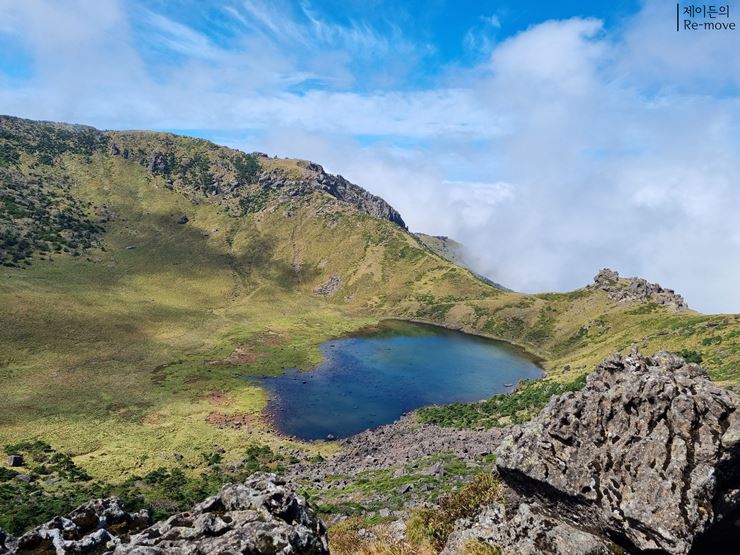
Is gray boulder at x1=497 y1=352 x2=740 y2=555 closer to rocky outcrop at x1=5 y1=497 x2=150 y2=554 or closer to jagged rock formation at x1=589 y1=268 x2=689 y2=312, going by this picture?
rocky outcrop at x1=5 y1=497 x2=150 y2=554

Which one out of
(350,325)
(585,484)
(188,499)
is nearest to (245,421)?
(188,499)

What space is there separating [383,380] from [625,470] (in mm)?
99935

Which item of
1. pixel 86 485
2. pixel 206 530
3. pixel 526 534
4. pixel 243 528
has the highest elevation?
pixel 243 528

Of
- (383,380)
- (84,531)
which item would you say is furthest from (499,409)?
(84,531)

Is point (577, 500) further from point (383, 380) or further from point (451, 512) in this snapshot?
point (383, 380)

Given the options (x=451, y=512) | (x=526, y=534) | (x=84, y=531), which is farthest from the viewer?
(x=451, y=512)

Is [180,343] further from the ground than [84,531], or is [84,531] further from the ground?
[84,531]

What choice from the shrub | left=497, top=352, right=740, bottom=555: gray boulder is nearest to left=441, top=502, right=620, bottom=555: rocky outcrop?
left=497, top=352, right=740, bottom=555: gray boulder

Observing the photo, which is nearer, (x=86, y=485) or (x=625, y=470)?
(x=625, y=470)

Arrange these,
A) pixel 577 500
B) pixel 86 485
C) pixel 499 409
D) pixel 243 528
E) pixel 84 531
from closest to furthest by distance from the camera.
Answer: pixel 243 528 → pixel 84 531 → pixel 577 500 → pixel 86 485 → pixel 499 409

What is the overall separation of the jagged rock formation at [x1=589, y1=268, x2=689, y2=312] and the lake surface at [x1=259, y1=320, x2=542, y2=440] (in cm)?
4883

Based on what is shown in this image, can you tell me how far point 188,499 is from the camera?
5019cm

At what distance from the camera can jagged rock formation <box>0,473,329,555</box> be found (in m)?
12.0

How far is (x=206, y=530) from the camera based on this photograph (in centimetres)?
1283
